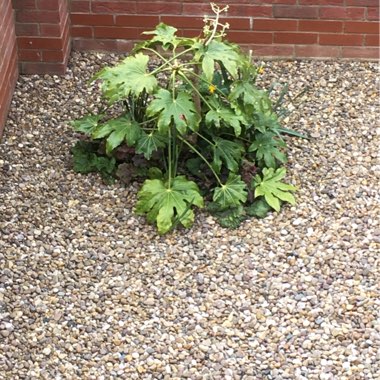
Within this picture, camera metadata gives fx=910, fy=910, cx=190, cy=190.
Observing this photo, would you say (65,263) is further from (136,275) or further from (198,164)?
(198,164)

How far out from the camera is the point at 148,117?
4.16 meters

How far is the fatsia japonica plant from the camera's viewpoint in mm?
4062

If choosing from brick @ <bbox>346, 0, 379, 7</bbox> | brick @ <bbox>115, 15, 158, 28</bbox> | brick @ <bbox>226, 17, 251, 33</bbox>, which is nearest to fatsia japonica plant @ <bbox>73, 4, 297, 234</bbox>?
brick @ <bbox>226, 17, 251, 33</bbox>

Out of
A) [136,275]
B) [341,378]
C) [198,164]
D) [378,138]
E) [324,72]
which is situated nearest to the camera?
[341,378]

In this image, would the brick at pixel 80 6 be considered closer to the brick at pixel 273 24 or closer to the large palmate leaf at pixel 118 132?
the brick at pixel 273 24

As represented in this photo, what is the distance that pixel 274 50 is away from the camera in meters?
5.37

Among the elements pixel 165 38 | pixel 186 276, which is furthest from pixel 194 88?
pixel 186 276

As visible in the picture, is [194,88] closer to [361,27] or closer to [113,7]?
[113,7]

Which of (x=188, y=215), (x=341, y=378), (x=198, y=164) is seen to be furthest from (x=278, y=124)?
(x=341, y=378)

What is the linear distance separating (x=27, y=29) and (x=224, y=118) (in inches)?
59.0

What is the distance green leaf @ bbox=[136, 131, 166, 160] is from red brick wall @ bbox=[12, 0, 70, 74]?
1146 millimetres

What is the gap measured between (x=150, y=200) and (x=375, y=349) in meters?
1.20

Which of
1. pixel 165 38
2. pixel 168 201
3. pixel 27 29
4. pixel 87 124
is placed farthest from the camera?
pixel 27 29

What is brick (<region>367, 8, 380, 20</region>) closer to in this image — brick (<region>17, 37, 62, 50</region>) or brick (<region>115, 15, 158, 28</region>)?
brick (<region>115, 15, 158, 28</region>)
